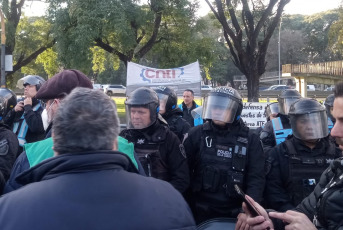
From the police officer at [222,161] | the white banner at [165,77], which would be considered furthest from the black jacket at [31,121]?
the white banner at [165,77]

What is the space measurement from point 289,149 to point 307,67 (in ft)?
61.2

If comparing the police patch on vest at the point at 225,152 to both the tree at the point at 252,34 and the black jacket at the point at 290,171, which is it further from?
the tree at the point at 252,34

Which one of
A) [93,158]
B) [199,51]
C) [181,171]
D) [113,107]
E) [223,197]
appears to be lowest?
[223,197]

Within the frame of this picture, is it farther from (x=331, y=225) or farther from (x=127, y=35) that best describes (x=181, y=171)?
(x=127, y=35)

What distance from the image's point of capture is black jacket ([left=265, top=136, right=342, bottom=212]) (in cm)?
356

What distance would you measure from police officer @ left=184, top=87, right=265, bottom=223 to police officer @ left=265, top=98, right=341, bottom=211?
0.13m

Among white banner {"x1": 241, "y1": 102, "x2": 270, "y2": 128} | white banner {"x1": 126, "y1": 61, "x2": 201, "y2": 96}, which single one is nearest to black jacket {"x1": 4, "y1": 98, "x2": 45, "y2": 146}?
white banner {"x1": 126, "y1": 61, "x2": 201, "y2": 96}

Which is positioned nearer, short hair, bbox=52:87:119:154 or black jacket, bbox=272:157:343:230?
short hair, bbox=52:87:119:154

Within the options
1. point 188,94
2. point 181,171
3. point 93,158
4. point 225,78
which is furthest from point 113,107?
point 225,78

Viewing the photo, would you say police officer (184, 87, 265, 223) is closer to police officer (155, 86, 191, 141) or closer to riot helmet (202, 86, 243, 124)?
riot helmet (202, 86, 243, 124)

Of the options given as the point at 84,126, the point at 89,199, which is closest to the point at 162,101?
Result: the point at 84,126

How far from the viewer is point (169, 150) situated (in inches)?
150

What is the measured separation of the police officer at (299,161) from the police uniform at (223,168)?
0.13 m

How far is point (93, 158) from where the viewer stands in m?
1.61
